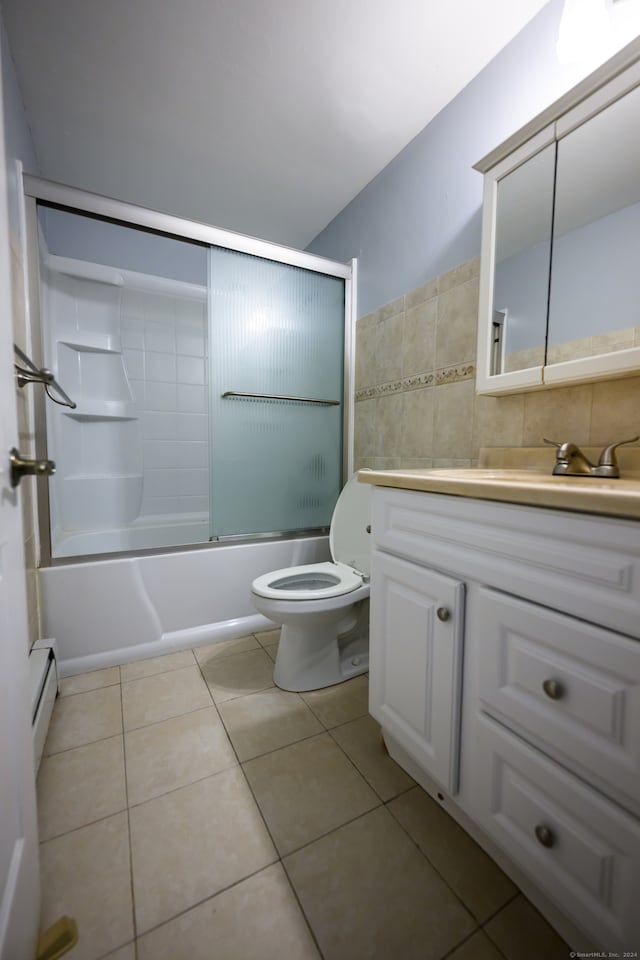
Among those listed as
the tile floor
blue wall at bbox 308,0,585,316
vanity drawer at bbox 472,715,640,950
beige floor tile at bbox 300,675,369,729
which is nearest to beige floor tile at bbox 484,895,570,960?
the tile floor

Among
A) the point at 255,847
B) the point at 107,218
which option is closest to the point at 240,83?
the point at 107,218

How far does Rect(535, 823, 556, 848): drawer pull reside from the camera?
64 centimetres

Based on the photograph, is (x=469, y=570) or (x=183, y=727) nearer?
(x=469, y=570)

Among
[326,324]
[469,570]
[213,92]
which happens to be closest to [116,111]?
[213,92]

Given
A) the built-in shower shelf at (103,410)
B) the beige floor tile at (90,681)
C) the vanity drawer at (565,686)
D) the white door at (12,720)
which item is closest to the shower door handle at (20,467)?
the white door at (12,720)

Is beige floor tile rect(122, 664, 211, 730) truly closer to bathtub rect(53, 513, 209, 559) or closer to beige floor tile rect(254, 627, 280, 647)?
beige floor tile rect(254, 627, 280, 647)

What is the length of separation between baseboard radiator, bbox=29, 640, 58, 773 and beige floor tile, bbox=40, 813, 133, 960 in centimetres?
27

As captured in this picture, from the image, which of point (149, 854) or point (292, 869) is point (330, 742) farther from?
point (149, 854)

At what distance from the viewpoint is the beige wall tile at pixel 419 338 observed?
1.53 m

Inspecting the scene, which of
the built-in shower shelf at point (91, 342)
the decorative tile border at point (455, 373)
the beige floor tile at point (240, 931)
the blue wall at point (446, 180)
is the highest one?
the blue wall at point (446, 180)

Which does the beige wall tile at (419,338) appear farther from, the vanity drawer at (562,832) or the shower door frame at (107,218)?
the vanity drawer at (562,832)

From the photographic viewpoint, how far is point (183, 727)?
1.24 m

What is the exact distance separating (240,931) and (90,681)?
1072mm

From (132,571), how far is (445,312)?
1638mm
